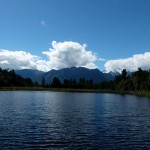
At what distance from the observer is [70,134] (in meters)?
59.3

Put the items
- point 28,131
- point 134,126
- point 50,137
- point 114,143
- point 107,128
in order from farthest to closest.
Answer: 1. point 134,126
2. point 107,128
3. point 28,131
4. point 50,137
5. point 114,143

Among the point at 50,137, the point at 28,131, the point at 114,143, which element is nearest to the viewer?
the point at 114,143

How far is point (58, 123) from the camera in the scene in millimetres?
73500

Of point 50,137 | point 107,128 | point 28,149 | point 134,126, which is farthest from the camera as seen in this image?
point 134,126

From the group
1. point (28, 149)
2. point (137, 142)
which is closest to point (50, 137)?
point (28, 149)

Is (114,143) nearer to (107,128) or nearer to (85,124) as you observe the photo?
(107,128)

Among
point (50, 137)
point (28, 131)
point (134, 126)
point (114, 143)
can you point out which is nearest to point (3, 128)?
point (28, 131)

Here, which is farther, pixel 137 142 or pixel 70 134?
pixel 70 134

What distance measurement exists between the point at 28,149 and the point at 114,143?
48.4ft

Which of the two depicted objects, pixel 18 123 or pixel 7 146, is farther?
pixel 18 123

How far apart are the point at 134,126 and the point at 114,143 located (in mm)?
21094

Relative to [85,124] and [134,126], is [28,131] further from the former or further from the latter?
[134,126]

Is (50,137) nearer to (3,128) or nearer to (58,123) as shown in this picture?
(3,128)

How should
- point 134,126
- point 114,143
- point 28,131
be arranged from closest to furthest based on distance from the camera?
point 114,143 → point 28,131 → point 134,126
